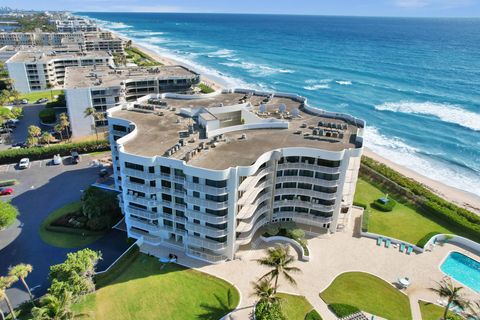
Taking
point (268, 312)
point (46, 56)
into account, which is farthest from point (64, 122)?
point (268, 312)

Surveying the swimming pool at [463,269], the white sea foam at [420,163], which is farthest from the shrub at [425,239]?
the white sea foam at [420,163]

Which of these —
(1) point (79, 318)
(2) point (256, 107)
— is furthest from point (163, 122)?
(1) point (79, 318)

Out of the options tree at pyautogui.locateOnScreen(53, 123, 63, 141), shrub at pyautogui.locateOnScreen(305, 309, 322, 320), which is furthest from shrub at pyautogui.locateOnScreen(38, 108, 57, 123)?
shrub at pyautogui.locateOnScreen(305, 309, 322, 320)

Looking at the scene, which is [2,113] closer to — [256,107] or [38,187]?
[38,187]

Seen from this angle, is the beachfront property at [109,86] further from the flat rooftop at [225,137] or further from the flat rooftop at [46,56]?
the flat rooftop at [46,56]

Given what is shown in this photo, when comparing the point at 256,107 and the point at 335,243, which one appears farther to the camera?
the point at 256,107
